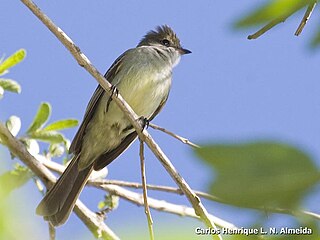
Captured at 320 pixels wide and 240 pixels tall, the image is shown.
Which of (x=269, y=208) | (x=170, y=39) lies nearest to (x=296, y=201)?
(x=269, y=208)

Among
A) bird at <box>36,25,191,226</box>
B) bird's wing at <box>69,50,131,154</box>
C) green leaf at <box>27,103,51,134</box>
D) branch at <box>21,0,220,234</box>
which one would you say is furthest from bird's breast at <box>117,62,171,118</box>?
branch at <box>21,0,220,234</box>

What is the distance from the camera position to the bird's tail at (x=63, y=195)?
14.5 feet

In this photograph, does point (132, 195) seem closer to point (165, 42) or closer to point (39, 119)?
point (39, 119)

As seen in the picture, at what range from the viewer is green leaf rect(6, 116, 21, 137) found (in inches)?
161

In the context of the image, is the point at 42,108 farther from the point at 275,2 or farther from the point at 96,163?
the point at 275,2

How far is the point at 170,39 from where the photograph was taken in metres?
6.35

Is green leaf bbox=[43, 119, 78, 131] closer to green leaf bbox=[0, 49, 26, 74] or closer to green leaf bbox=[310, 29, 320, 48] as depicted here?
green leaf bbox=[0, 49, 26, 74]

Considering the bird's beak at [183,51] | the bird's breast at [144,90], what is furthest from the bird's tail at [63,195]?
the bird's beak at [183,51]

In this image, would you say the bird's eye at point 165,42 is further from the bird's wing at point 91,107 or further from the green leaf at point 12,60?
the green leaf at point 12,60

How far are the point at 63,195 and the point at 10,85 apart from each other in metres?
1.13

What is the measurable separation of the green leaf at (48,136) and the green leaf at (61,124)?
0.05m

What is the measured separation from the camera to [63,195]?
4.57 m

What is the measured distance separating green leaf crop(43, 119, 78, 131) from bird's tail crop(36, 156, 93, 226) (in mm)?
441

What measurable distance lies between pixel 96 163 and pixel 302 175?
4.65m
